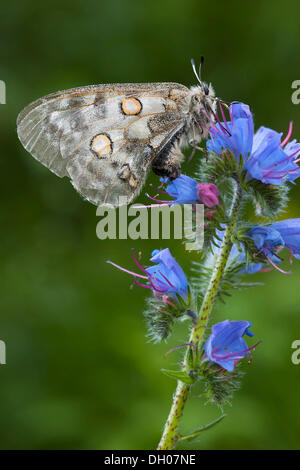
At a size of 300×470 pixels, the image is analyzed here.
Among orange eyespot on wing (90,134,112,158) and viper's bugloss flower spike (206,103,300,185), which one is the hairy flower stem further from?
orange eyespot on wing (90,134,112,158)

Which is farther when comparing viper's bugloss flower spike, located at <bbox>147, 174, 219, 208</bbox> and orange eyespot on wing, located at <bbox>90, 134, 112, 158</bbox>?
orange eyespot on wing, located at <bbox>90, 134, 112, 158</bbox>

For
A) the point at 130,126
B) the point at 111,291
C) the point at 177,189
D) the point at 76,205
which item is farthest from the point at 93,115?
the point at 76,205

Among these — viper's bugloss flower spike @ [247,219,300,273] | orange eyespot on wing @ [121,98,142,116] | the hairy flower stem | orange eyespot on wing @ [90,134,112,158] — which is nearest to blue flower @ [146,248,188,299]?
the hairy flower stem

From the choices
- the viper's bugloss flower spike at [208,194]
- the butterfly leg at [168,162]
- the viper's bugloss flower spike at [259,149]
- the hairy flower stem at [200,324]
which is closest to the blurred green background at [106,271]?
the hairy flower stem at [200,324]

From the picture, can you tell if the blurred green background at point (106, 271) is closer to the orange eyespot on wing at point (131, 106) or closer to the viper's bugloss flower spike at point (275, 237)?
the viper's bugloss flower spike at point (275, 237)

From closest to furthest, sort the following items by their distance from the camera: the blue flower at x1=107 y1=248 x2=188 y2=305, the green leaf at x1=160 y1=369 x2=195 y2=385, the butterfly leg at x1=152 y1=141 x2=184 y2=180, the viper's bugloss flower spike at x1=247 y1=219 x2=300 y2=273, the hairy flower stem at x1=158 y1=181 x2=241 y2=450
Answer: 1. the green leaf at x1=160 y1=369 x2=195 y2=385
2. the hairy flower stem at x1=158 y1=181 x2=241 y2=450
3. the viper's bugloss flower spike at x1=247 y1=219 x2=300 y2=273
4. the blue flower at x1=107 y1=248 x2=188 y2=305
5. the butterfly leg at x1=152 y1=141 x2=184 y2=180

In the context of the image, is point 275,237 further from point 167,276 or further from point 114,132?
point 114,132

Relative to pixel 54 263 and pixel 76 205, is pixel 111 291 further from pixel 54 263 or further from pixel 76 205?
pixel 76 205

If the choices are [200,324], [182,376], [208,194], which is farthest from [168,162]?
[182,376]
